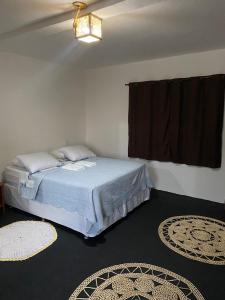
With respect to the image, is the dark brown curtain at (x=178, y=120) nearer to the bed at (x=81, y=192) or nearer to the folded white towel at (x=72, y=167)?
the bed at (x=81, y=192)

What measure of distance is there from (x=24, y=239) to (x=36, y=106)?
7.26 ft

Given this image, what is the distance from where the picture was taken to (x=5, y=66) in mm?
3395

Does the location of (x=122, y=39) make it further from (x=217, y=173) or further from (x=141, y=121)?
A: (x=217, y=173)

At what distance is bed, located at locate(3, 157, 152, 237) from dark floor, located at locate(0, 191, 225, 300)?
18 cm

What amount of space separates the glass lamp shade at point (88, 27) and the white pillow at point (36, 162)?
Result: 1862 mm

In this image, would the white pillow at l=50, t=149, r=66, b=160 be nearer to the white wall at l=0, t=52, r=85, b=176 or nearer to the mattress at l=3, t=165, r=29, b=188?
the white wall at l=0, t=52, r=85, b=176

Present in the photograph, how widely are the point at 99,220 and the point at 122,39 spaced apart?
2.18m

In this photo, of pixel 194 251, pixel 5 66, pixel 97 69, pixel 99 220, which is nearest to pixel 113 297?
pixel 99 220

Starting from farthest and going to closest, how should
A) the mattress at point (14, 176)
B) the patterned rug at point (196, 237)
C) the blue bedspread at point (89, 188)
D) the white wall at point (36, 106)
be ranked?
1. the white wall at point (36, 106)
2. the mattress at point (14, 176)
3. the blue bedspread at point (89, 188)
4. the patterned rug at point (196, 237)

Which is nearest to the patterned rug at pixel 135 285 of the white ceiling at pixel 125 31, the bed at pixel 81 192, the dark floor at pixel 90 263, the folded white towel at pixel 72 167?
the dark floor at pixel 90 263

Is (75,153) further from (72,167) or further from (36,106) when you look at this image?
(36,106)

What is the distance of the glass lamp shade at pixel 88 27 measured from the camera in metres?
1.94

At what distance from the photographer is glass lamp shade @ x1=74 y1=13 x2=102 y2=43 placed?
1.94 meters

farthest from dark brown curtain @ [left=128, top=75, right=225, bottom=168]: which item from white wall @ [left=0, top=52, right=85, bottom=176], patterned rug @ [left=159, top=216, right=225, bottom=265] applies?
white wall @ [left=0, top=52, right=85, bottom=176]
